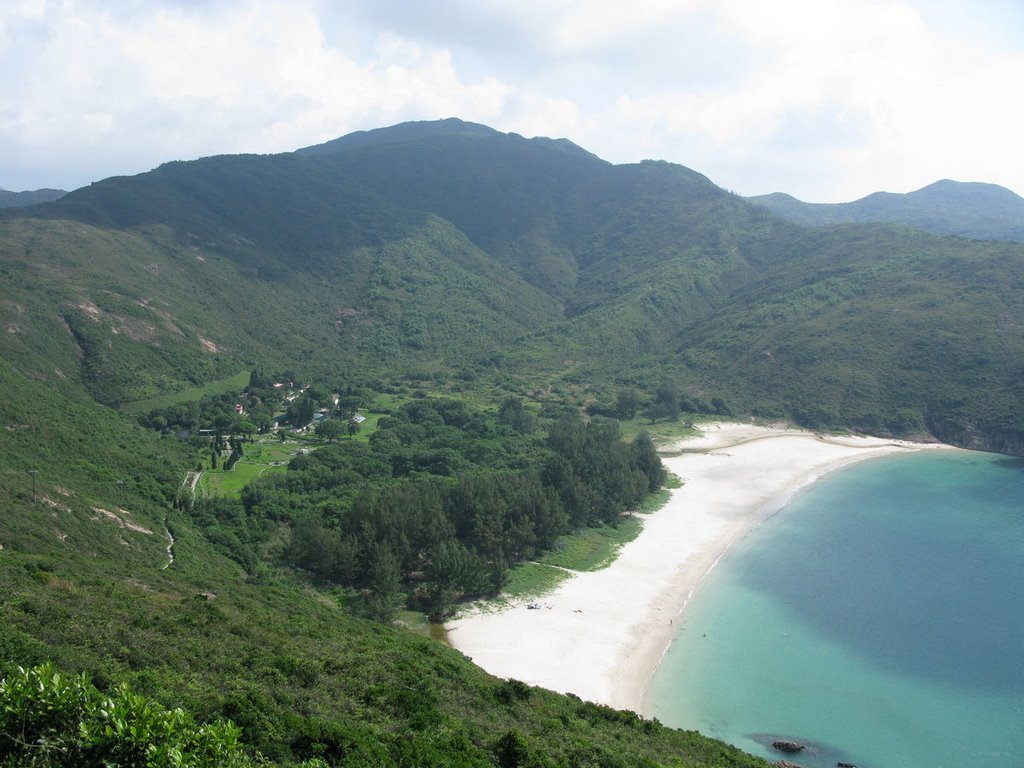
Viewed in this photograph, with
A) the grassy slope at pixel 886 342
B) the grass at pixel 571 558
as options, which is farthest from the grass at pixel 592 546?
the grassy slope at pixel 886 342

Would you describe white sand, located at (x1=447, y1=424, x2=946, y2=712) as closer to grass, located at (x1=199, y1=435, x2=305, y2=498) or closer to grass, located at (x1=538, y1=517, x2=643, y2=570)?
grass, located at (x1=538, y1=517, x2=643, y2=570)

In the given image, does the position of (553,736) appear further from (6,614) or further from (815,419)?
(815,419)

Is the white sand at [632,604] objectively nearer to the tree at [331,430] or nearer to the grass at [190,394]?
the tree at [331,430]

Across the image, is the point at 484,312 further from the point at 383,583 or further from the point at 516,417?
the point at 383,583

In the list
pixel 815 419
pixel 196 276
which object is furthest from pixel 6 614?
pixel 196 276

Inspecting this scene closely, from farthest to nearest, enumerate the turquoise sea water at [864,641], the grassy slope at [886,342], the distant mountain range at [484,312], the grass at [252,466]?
the grassy slope at [886,342]
the distant mountain range at [484,312]
the grass at [252,466]
the turquoise sea water at [864,641]

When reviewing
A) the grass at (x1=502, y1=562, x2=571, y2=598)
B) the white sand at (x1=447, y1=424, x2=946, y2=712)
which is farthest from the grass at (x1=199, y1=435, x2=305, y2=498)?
the white sand at (x1=447, y1=424, x2=946, y2=712)

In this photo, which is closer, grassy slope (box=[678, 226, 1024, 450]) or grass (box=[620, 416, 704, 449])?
grass (box=[620, 416, 704, 449])
